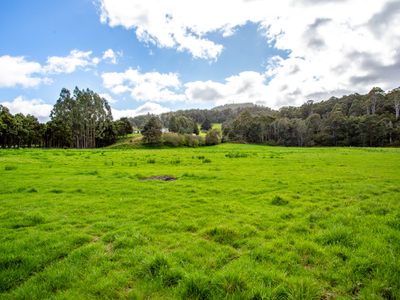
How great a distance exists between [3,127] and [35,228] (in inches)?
3209

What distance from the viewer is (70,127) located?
97.9 m

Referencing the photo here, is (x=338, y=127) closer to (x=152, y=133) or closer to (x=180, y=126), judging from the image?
(x=180, y=126)

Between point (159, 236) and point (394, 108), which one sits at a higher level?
point (394, 108)

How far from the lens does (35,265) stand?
6074mm

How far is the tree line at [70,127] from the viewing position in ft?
284

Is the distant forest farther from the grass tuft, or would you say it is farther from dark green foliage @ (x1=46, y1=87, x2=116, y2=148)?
the grass tuft

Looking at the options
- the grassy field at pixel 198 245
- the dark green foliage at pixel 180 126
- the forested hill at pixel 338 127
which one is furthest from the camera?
the dark green foliage at pixel 180 126

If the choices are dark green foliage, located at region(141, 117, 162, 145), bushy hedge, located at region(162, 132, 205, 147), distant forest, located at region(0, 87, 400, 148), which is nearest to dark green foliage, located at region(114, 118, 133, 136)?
distant forest, located at region(0, 87, 400, 148)

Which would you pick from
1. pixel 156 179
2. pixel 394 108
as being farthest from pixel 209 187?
pixel 394 108

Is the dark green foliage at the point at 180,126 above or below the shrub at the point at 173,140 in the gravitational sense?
above

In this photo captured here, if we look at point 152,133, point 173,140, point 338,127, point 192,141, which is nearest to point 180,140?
point 173,140

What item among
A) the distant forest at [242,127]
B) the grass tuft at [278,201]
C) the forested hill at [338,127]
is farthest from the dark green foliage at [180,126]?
the grass tuft at [278,201]

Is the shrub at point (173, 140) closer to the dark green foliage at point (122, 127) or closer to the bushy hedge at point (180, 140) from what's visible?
the bushy hedge at point (180, 140)

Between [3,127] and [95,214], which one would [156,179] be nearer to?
[95,214]
